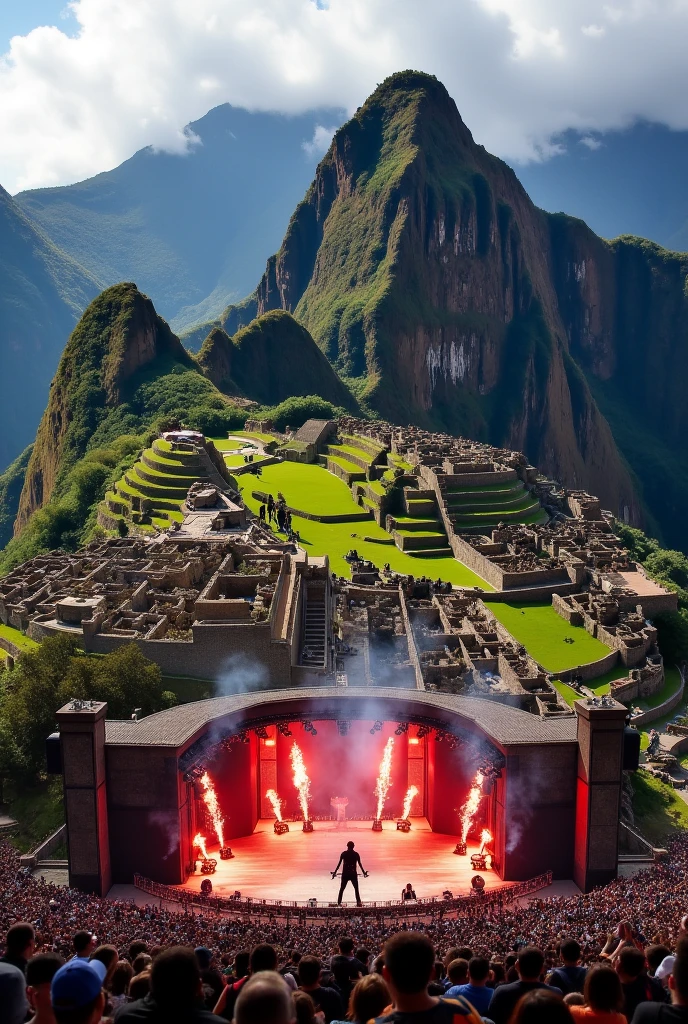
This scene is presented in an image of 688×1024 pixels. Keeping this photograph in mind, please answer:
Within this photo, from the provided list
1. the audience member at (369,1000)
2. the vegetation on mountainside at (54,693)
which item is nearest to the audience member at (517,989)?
the audience member at (369,1000)

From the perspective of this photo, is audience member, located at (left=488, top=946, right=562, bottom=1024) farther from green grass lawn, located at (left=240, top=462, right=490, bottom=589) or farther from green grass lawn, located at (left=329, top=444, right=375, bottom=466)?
green grass lawn, located at (left=329, top=444, right=375, bottom=466)

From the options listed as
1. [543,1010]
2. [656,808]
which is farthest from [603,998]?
[656,808]

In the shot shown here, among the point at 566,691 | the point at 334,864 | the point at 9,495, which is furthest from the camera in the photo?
the point at 9,495

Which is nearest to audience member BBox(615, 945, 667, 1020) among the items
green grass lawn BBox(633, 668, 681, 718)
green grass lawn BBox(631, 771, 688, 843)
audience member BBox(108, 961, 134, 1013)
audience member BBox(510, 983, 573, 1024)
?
audience member BBox(510, 983, 573, 1024)

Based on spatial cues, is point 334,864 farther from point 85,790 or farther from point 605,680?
point 605,680

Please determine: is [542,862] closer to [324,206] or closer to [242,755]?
[242,755]
